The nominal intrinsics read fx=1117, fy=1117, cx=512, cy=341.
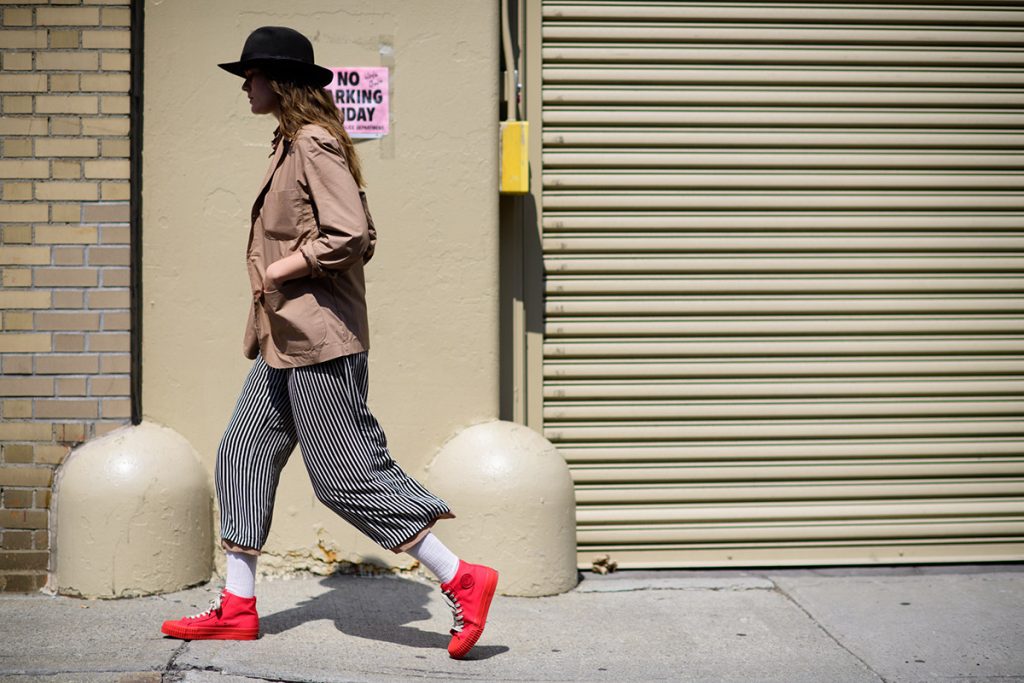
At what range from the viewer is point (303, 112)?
3713 mm

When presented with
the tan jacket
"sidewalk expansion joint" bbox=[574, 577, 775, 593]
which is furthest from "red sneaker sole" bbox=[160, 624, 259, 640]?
"sidewalk expansion joint" bbox=[574, 577, 775, 593]

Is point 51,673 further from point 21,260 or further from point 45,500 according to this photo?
point 21,260

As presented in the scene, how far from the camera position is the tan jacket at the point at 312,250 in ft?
11.7

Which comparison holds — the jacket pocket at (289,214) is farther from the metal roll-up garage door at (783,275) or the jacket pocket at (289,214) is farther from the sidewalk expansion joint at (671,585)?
the sidewalk expansion joint at (671,585)

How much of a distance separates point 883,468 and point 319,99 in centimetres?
308

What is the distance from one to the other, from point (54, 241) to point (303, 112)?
1479mm

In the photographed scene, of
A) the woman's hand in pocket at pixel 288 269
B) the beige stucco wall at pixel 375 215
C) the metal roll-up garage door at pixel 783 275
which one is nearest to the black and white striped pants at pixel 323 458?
the woman's hand in pocket at pixel 288 269

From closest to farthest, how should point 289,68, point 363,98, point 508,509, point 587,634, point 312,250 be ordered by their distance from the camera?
point 312,250
point 289,68
point 587,634
point 508,509
point 363,98

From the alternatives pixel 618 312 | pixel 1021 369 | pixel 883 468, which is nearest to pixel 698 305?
pixel 618 312

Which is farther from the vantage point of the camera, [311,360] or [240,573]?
[240,573]

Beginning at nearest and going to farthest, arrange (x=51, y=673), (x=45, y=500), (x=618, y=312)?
(x=51, y=673) < (x=45, y=500) < (x=618, y=312)

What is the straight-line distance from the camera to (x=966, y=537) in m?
5.21

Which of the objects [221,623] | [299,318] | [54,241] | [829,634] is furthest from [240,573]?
[829,634]

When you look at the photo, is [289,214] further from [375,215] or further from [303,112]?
[375,215]
